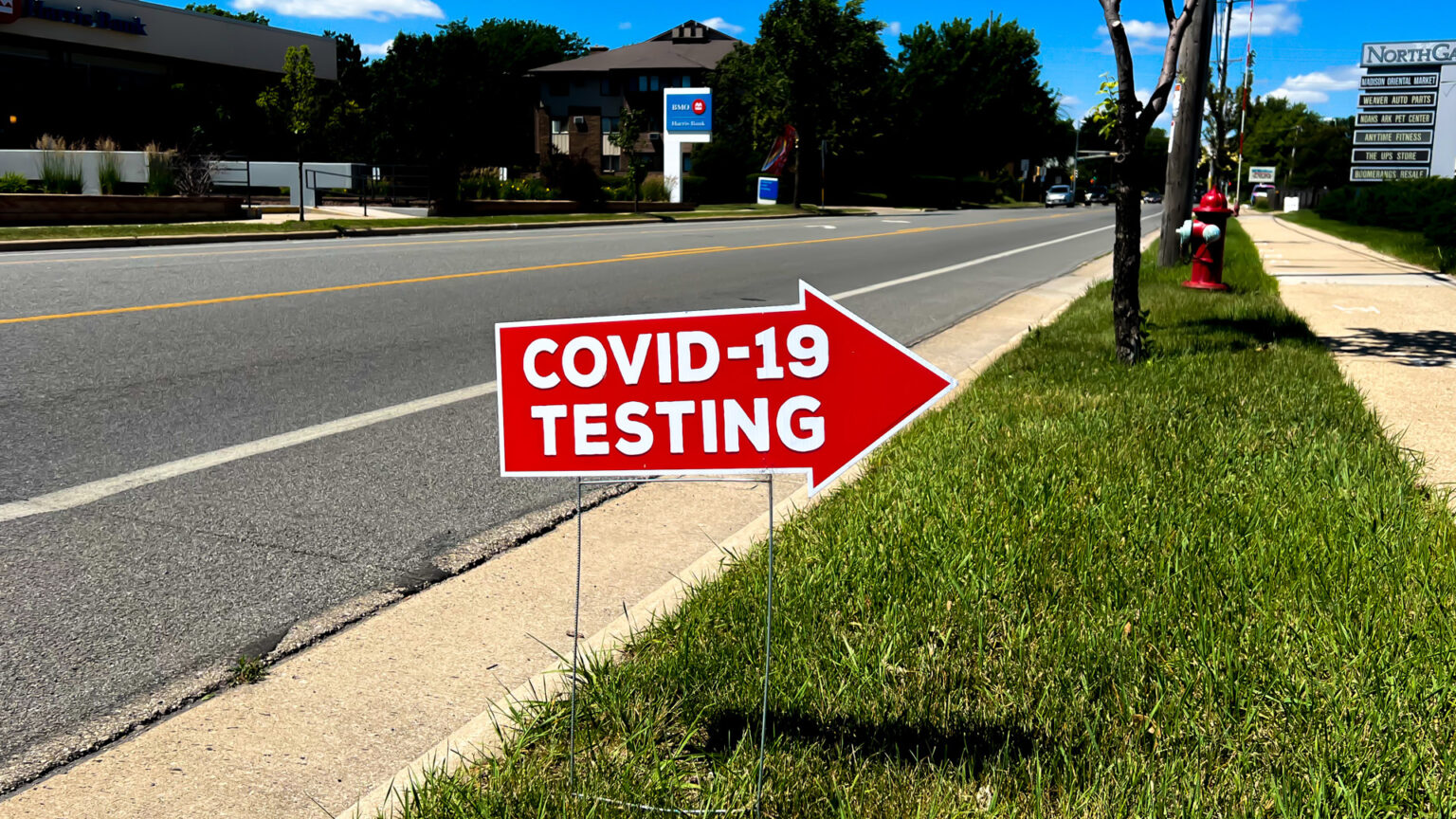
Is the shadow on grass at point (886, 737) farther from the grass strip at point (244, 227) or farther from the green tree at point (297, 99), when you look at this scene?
the green tree at point (297, 99)

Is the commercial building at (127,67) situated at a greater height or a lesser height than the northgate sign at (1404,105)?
lesser

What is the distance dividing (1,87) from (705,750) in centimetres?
4568

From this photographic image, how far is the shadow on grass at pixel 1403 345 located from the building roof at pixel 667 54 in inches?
2576

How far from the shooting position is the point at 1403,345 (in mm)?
9438

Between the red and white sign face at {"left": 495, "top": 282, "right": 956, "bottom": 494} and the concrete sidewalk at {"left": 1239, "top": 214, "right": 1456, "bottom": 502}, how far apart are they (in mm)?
3902

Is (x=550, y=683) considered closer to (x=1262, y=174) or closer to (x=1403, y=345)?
(x=1403, y=345)

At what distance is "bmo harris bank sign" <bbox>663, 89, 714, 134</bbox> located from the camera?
57.5 metres

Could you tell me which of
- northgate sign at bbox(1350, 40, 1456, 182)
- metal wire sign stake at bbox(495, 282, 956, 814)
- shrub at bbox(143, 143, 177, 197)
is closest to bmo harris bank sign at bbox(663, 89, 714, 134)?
shrub at bbox(143, 143, 177, 197)

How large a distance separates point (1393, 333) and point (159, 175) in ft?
79.1

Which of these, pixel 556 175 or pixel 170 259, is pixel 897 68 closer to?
pixel 556 175

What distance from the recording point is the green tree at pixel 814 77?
52.5 m

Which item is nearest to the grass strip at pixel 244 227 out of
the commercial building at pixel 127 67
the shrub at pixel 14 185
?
the shrub at pixel 14 185

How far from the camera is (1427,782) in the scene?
8.27 feet

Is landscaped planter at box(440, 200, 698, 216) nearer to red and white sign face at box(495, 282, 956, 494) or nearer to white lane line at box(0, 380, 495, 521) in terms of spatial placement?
white lane line at box(0, 380, 495, 521)
